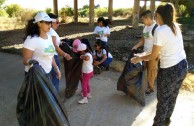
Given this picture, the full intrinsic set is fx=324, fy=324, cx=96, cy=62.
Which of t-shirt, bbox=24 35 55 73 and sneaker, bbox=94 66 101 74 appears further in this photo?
sneaker, bbox=94 66 101 74

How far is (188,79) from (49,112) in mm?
4511

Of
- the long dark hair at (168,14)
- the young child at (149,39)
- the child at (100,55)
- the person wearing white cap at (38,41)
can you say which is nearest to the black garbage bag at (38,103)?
the person wearing white cap at (38,41)

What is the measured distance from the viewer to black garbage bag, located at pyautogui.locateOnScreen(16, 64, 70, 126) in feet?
10.9

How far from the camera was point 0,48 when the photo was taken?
9.88m

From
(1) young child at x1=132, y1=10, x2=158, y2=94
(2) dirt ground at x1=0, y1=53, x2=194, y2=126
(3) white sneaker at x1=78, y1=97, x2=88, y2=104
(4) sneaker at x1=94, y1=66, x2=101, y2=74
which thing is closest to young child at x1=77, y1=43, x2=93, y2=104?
(3) white sneaker at x1=78, y1=97, x2=88, y2=104

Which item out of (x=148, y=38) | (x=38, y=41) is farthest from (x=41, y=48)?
(x=148, y=38)

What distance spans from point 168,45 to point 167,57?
0.53 feet

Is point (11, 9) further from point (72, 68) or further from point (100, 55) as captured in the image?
point (72, 68)

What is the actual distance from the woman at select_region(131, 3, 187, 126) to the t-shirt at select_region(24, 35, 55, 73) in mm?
1069

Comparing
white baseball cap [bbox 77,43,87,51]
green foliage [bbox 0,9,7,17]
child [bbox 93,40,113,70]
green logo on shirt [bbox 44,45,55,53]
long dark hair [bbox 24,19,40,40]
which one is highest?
long dark hair [bbox 24,19,40,40]

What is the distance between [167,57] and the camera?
387 centimetres

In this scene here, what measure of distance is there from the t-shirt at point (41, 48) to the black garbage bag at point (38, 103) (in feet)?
1.31

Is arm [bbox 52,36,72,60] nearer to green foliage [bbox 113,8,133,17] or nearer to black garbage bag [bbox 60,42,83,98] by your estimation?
black garbage bag [bbox 60,42,83,98]

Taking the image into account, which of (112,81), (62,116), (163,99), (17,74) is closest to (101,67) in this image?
(112,81)
